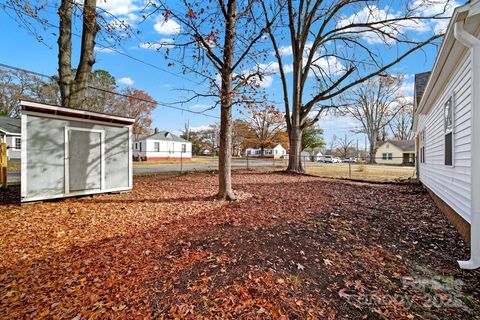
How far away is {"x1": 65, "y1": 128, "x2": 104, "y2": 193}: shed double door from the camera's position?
5688mm

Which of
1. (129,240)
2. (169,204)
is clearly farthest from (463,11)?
(169,204)

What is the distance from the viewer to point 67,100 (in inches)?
284

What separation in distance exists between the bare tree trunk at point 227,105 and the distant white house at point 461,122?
161 inches

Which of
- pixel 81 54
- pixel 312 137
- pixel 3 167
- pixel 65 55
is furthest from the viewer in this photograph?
pixel 312 137

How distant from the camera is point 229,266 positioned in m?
2.53

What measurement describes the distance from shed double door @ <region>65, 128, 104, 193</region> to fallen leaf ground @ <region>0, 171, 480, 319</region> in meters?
1.16

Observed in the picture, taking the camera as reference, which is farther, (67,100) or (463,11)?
(67,100)

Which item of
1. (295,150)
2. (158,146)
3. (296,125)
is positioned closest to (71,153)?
(295,150)

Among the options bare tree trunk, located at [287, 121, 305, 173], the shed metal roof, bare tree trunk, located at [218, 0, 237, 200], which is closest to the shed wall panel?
bare tree trunk, located at [218, 0, 237, 200]

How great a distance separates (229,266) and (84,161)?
17.6 feet

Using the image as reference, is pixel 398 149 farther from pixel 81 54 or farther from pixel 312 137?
pixel 81 54

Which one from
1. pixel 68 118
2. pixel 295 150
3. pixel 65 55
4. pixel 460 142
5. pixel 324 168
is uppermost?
pixel 65 55

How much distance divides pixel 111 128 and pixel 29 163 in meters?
2.03

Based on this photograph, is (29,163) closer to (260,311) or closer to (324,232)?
(260,311)
